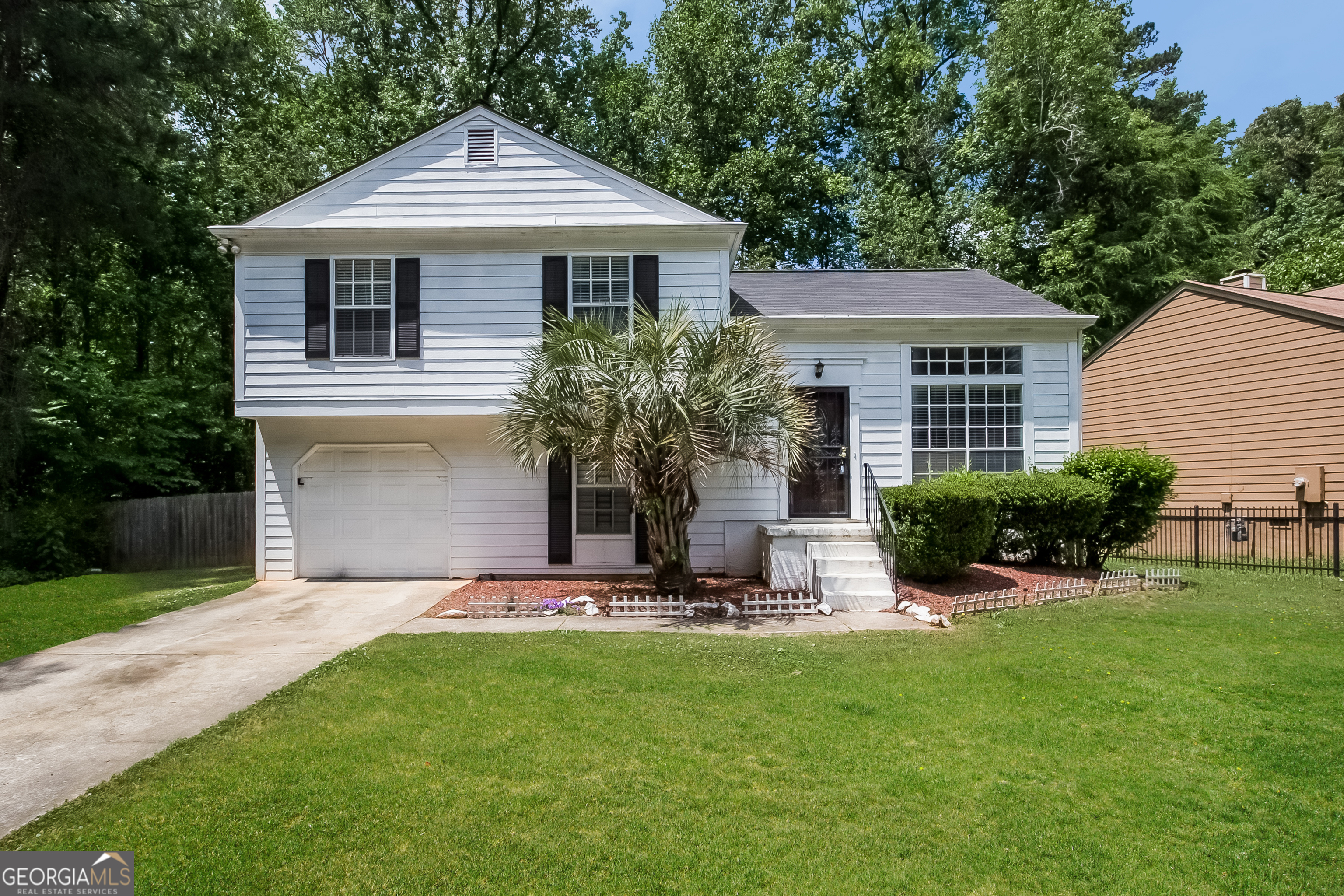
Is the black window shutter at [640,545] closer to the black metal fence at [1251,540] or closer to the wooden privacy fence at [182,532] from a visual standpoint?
the black metal fence at [1251,540]

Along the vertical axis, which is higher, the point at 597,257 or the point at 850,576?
the point at 597,257

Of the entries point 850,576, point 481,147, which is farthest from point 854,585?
point 481,147

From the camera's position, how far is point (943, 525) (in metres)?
9.29

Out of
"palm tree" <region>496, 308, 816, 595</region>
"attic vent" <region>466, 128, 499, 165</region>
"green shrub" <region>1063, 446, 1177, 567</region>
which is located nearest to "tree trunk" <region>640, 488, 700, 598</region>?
"palm tree" <region>496, 308, 816, 595</region>

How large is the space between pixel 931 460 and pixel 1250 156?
27.9 meters

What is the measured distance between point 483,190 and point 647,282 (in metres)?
2.72

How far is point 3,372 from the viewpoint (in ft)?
42.2

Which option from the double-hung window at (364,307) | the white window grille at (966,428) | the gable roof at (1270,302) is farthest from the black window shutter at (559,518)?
the gable roof at (1270,302)

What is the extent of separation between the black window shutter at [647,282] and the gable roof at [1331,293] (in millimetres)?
14784

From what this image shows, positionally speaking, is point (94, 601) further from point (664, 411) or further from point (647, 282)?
point (647, 282)

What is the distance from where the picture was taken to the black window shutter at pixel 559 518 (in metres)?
11.1

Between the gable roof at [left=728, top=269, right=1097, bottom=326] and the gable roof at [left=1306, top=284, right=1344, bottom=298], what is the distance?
27.9ft

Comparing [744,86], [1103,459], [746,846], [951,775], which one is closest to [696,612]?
[951,775]

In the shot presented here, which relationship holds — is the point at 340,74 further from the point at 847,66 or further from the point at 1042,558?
the point at 1042,558
